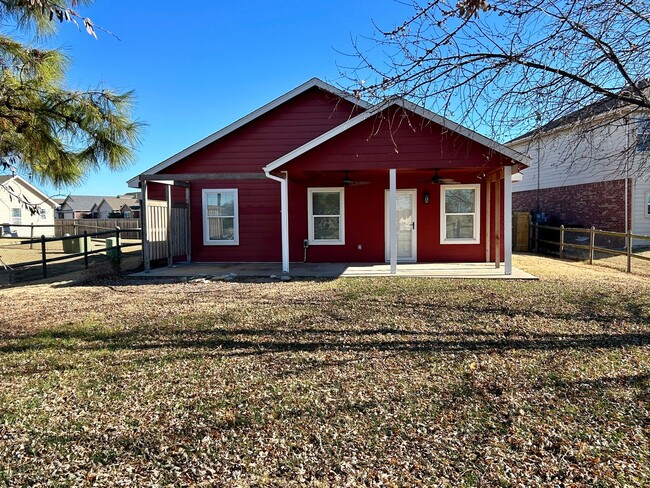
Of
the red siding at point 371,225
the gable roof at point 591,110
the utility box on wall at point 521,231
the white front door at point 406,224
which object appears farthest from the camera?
the utility box on wall at point 521,231

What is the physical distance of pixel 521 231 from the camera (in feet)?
53.4

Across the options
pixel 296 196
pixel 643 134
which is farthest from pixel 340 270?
pixel 643 134

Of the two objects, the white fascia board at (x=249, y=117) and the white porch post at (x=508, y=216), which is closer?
the white porch post at (x=508, y=216)

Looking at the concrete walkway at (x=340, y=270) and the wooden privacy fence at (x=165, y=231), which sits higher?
the wooden privacy fence at (x=165, y=231)

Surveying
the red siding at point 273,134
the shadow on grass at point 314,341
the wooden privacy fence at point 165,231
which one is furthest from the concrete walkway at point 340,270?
the shadow on grass at point 314,341

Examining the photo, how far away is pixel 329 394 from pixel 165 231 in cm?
896

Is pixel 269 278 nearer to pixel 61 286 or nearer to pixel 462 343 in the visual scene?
pixel 61 286

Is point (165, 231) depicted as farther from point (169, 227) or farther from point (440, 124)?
point (440, 124)

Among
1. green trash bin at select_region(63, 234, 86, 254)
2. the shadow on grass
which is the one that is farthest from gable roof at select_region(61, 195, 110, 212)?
the shadow on grass

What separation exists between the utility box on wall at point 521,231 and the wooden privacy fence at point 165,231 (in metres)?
11.9

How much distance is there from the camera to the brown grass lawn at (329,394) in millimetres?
2539

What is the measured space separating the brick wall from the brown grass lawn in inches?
452

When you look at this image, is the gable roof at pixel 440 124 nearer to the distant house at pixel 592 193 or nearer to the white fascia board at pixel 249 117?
the white fascia board at pixel 249 117

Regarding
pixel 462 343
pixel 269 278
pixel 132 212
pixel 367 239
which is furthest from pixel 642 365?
pixel 132 212
